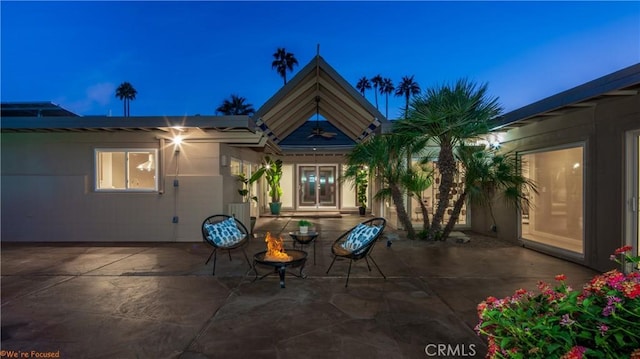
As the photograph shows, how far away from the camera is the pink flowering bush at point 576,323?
1608mm

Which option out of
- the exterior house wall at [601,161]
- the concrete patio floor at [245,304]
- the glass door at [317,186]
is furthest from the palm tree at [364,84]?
the concrete patio floor at [245,304]

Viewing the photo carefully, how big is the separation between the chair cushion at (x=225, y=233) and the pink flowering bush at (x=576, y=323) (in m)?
4.63

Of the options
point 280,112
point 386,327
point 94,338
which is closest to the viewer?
point 94,338

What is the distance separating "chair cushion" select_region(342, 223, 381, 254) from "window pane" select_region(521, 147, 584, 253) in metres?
4.59

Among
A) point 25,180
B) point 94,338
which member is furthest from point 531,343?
point 25,180

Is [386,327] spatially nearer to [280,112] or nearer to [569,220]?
[569,220]

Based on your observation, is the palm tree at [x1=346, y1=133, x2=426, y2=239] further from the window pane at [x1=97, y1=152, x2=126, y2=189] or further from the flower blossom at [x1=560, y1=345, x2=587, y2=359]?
the flower blossom at [x1=560, y1=345, x2=587, y2=359]

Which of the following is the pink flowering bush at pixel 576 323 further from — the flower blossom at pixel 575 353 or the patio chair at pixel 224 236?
the patio chair at pixel 224 236

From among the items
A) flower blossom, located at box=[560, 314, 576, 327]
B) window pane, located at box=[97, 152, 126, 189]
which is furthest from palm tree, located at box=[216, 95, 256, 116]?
flower blossom, located at box=[560, 314, 576, 327]

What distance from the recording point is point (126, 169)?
8695 mm

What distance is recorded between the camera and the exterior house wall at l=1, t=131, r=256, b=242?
8.55 meters

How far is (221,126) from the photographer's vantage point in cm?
753

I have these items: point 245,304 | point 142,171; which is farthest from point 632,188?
point 142,171

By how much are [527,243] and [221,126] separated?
7673 millimetres
